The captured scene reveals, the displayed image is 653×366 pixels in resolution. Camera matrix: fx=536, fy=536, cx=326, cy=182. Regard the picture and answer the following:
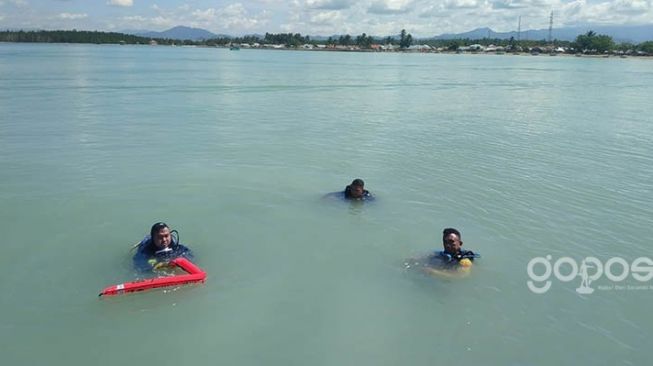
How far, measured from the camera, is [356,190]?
558 inches

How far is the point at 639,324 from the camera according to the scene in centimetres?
870

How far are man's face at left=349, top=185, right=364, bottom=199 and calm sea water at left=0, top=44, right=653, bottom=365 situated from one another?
367 millimetres

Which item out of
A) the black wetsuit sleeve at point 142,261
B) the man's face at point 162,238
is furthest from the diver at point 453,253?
the black wetsuit sleeve at point 142,261

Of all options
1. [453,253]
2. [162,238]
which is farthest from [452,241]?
[162,238]

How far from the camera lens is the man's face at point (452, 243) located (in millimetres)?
10133

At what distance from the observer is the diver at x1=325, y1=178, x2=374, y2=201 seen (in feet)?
46.2

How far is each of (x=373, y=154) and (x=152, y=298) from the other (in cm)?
1278

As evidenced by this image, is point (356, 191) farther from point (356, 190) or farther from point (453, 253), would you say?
point (453, 253)

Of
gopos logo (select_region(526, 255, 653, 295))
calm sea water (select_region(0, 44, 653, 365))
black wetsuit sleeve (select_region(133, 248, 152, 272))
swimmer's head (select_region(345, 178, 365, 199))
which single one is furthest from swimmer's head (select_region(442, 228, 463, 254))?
black wetsuit sleeve (select_region(133, 248, 152, 272))

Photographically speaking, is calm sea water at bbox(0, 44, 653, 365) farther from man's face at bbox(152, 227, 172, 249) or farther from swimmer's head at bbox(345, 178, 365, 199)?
man's face at bbox(152, 227, 172, 249)

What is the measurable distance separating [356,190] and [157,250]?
5834 millimetres

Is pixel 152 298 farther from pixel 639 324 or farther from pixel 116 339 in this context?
pixel 639 324

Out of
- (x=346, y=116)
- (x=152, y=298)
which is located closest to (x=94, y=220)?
(x=152, y=298)

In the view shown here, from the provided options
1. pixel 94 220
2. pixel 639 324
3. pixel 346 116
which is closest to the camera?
pixel 639 324
